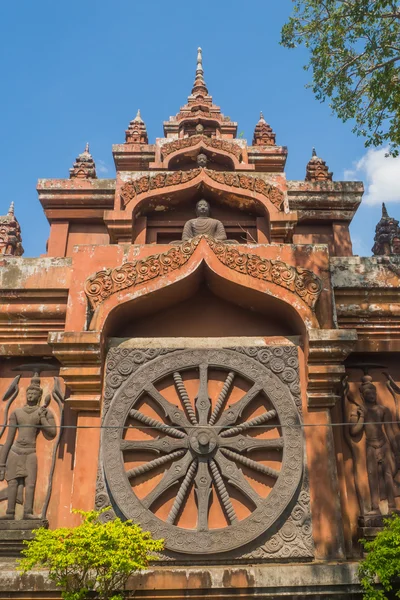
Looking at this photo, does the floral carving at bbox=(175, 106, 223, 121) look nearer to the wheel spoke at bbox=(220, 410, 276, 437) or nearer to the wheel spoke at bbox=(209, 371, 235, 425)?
the wheel spoke at bbox=(209, 371, 235, 425)

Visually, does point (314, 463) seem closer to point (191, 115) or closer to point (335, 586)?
point (335, 586)

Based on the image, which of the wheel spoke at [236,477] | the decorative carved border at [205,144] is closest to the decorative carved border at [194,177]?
the decorative carved border at [205,144]

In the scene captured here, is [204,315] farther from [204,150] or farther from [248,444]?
[204,150]

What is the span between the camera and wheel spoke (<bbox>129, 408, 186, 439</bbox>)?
24.6 ft

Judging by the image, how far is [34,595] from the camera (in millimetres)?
6391

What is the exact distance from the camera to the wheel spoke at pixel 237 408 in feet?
24.9

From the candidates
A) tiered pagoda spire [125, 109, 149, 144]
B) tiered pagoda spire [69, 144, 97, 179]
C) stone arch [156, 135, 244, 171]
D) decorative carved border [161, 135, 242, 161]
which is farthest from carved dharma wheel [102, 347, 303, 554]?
tiered pagoda spire [125, 109, 149, 144]

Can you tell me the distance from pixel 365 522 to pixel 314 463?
114 cm

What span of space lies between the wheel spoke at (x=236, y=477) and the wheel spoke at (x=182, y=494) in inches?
13.2

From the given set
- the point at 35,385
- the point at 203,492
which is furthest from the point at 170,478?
the point at 35,385

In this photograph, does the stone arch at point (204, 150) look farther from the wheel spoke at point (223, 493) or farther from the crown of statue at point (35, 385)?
the wheel spoke at point (223, 493)

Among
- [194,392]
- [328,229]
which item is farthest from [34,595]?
[328,229]

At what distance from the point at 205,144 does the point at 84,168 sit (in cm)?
Answer: 289

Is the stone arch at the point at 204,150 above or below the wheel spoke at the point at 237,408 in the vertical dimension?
above
